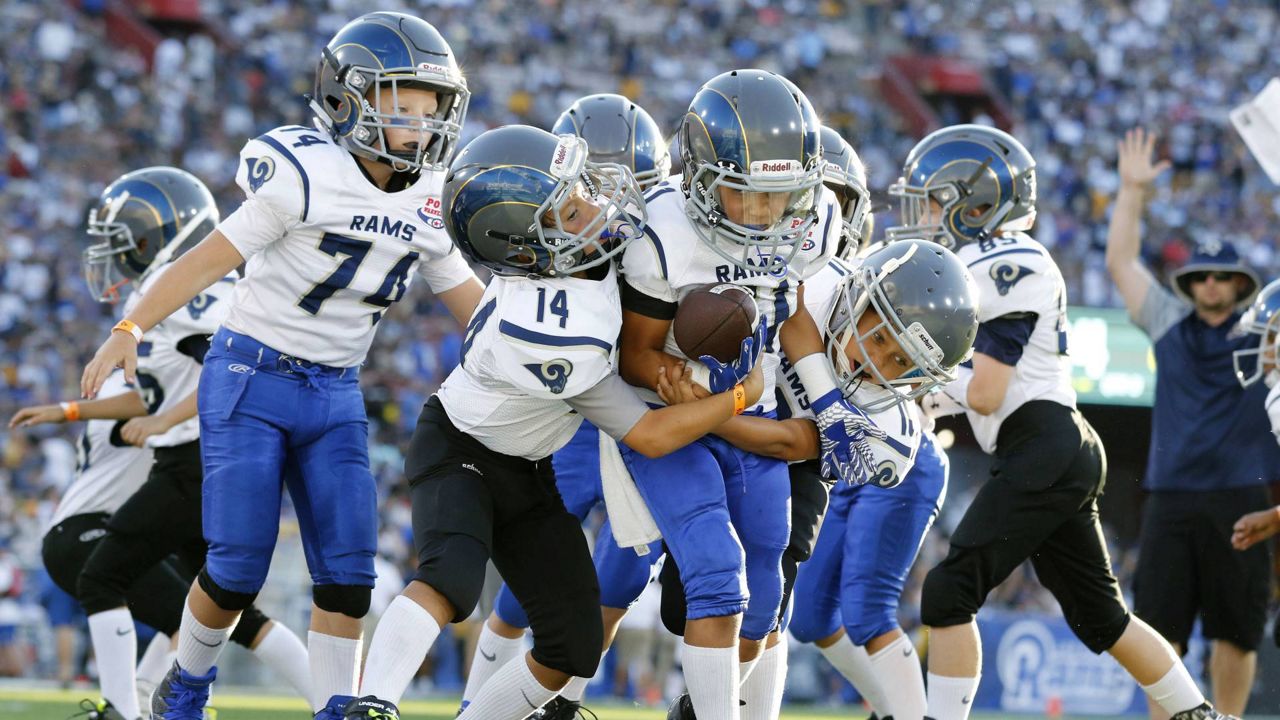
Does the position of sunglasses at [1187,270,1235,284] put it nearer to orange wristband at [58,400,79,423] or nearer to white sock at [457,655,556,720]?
white sock at [457,655,556,720]

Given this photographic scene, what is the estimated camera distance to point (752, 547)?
4008 mm

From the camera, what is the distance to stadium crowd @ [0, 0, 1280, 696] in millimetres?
13562

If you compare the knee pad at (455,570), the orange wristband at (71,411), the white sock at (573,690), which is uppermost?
the orange wristband at (71,411)

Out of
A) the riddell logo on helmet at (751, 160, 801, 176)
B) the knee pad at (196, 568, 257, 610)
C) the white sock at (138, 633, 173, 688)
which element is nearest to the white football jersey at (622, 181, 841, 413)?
the riddell logo on helmet at (751, 160, 801, 176)

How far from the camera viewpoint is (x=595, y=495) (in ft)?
15.9

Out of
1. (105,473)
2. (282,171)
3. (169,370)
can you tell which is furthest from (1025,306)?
(105,473)

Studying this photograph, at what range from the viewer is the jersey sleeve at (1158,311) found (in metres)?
6.49

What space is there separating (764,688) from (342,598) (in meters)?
1.21

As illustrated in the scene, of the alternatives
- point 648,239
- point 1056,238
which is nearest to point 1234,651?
point 648,239

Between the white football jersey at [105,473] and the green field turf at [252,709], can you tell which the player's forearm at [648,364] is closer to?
the white football jersey at [105,473]

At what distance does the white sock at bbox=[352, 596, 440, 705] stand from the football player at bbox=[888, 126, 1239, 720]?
170cm

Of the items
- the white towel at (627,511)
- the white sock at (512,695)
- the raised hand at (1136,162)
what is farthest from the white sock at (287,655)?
the raised hand at (1136,162)

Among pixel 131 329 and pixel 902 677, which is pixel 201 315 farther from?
pixel 902 677

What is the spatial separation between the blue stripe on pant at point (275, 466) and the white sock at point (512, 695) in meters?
0.51
